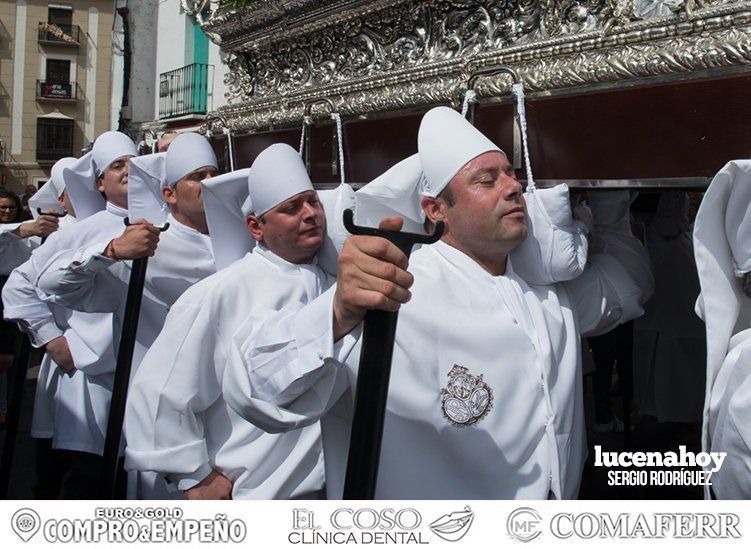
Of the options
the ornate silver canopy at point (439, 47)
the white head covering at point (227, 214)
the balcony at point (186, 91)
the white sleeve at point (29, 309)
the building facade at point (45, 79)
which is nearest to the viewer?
the ornate silver canopy at point (439, 47)

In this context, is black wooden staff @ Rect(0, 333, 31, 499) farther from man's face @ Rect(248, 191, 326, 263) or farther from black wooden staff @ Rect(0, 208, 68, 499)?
man's face @ Rect(248, 191, 326, 263)

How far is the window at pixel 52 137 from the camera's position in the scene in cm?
2452

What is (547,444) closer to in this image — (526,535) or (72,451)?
(526,535)

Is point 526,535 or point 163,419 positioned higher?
point 163,419

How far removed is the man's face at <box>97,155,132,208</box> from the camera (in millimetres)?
4059

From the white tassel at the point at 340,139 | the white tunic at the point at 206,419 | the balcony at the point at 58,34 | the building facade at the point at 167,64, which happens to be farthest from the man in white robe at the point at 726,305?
the balcony at the point at 58,34

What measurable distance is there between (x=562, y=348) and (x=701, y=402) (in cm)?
155

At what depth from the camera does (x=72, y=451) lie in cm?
365

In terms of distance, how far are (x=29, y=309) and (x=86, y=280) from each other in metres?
0.82

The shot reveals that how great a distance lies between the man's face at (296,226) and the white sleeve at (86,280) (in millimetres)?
840

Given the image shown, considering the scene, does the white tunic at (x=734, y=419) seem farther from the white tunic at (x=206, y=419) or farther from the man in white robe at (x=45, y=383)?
the man in white robe at (x=45, y=383)

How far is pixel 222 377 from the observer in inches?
96.3

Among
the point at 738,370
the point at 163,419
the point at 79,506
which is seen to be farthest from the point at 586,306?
the point at 79,506

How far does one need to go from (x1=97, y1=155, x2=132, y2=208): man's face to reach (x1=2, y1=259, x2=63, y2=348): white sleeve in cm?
49
